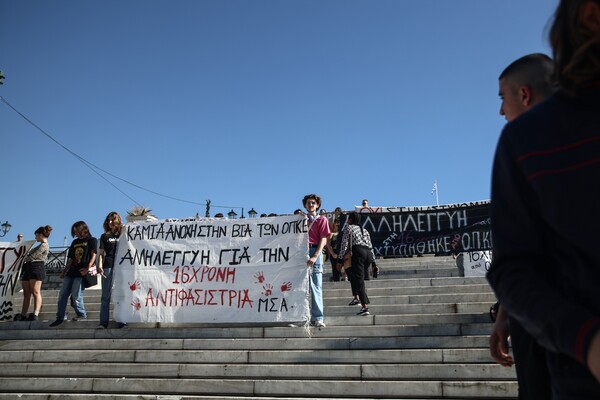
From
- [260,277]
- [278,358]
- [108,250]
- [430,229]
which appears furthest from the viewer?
[430,229]

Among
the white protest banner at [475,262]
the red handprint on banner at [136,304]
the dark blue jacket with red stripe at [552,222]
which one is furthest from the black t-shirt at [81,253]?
the dark blue jacket with red stripe at [552,222]

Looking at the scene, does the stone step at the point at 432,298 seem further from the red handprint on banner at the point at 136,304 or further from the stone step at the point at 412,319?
the red handprint on banner at the point at 136,304

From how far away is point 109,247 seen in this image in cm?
868

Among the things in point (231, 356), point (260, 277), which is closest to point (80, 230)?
point (260, 277)

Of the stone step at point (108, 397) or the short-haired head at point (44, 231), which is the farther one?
the short-haired head at point (44, 231)

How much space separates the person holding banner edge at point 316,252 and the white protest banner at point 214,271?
13 centimetres

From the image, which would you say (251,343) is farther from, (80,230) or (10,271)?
(10,271)

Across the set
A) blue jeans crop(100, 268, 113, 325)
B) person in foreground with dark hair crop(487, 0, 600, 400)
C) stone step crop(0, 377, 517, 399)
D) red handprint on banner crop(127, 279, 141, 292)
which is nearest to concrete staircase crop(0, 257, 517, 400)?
stone step crop(0, 377, 517, 399)

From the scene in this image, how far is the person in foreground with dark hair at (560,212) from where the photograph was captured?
1.03 meters

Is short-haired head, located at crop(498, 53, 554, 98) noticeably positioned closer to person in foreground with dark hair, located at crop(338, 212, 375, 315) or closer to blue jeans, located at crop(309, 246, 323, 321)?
blue jeans, located at crop(309, 246, 323, 321)

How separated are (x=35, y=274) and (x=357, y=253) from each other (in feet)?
19.5

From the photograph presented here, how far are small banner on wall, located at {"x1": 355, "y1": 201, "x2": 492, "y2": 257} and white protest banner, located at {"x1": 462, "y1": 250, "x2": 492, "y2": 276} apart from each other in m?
0.58

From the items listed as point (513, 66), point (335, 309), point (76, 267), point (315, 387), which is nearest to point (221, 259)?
point (335, 309)

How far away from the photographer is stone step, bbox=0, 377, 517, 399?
5.04m
